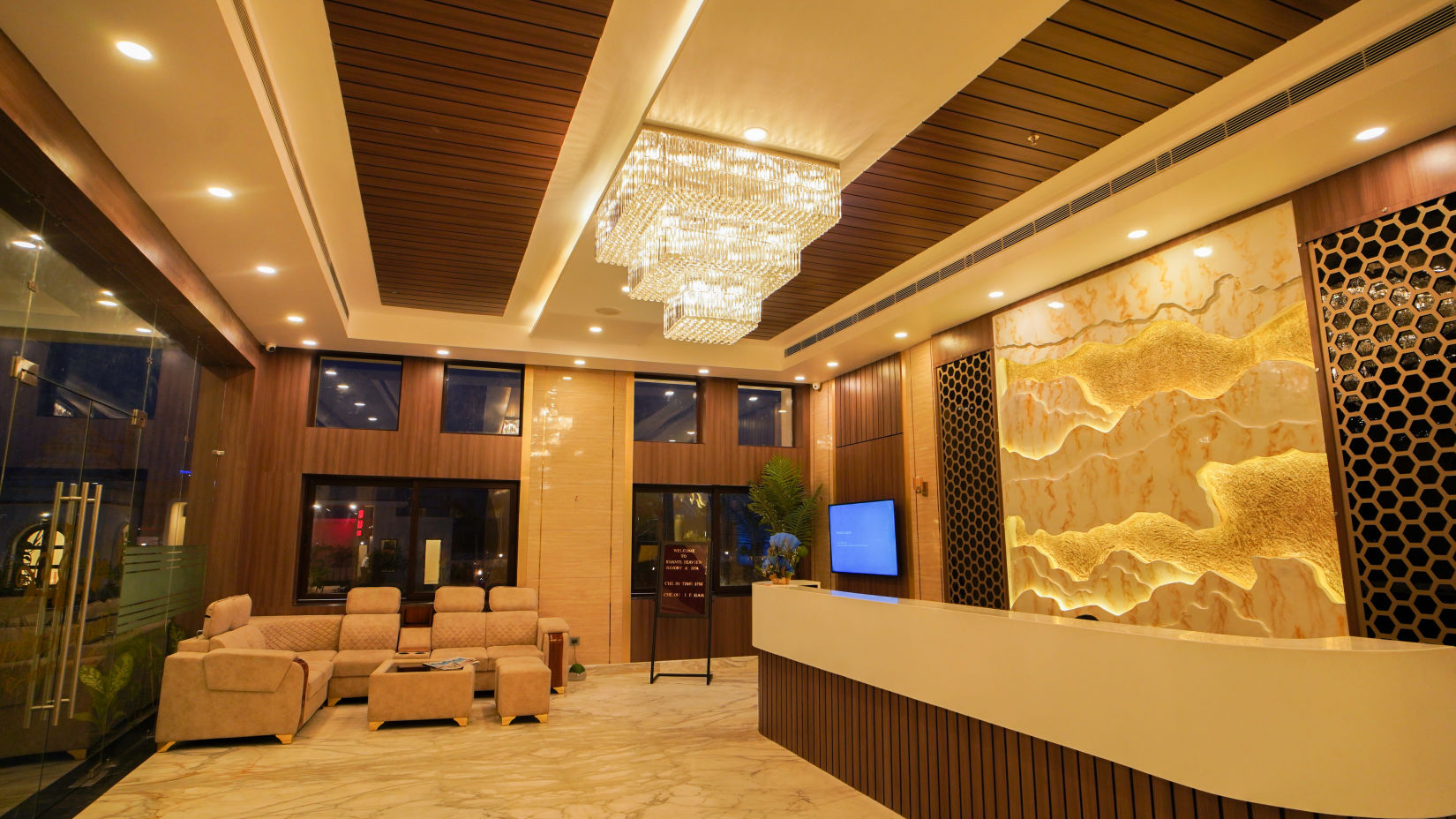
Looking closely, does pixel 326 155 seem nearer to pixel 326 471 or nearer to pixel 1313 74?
pixel 326 471

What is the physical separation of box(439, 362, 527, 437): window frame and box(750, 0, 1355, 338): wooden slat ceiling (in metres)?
4.36

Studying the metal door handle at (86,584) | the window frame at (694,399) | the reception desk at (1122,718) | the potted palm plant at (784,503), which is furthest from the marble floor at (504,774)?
the window frame at (694,399)

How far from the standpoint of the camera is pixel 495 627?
762 centimetres

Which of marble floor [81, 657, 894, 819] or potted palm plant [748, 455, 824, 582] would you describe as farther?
potted palm plant [748, 455, 824, 582]

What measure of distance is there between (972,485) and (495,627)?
4.82m

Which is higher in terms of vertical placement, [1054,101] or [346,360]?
[1054,101]

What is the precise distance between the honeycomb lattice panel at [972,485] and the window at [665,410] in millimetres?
3402

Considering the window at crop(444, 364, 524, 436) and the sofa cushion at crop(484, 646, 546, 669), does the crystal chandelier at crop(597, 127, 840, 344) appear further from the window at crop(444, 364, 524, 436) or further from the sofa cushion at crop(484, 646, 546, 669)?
the window at crop(444, 364, 524, 436)

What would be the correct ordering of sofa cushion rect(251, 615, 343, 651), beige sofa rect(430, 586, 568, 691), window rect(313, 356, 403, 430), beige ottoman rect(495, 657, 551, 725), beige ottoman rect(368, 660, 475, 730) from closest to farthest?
beige ottoman rect(368, 660, 475, 730) → beige ottoman rect(495, 657, 551, 725) → sofa cushion rect(251, 615, 343, 651) → beige sofa rect(430, 586, 568, 691) → window rect(313, 356, 403, 430)

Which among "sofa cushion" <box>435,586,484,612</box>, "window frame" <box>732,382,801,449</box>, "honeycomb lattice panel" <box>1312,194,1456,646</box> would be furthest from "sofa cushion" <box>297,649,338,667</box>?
"honeycomb lattice panel" <box>1312,194,1456,646</box>

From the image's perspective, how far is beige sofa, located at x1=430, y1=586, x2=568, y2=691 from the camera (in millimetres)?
7246

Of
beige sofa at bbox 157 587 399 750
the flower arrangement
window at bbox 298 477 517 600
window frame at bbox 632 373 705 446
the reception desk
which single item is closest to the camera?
the reception desk

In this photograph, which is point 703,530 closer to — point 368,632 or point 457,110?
point 368,632

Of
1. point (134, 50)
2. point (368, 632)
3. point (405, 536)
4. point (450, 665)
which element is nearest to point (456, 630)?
point (368, 632)
